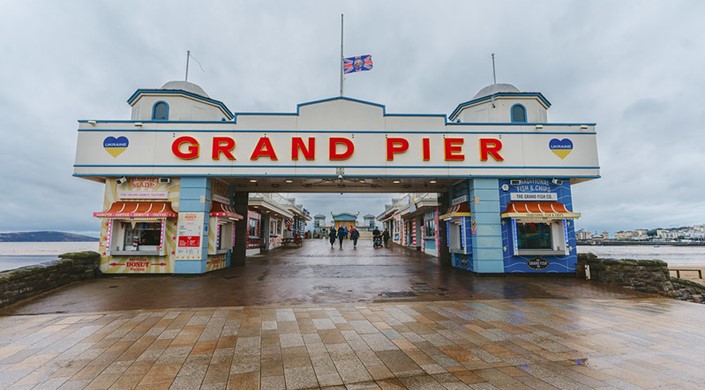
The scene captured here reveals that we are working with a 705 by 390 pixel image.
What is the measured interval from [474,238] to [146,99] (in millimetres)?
14835

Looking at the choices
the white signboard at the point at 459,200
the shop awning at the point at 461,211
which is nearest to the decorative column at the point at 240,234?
the shop awning at the point at 461,211

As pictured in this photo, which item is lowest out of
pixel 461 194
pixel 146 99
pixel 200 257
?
pixel 200 257

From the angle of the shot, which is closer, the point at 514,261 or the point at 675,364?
the point at 675,364

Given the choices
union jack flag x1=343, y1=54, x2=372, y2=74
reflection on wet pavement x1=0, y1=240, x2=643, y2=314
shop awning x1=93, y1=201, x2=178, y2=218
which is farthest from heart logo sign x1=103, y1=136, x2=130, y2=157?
union jack flag x1=343, y1=54, x2=372, y2=74

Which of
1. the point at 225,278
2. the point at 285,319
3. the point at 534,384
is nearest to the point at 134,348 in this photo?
the point at 285,319

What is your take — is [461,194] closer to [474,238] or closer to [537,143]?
[474,238]

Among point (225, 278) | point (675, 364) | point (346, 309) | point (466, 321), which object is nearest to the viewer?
point (675, 364)

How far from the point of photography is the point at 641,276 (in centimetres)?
949

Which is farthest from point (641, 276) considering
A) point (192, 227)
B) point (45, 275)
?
point (45, 275)

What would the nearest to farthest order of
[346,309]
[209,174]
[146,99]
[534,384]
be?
[534,384] → [346,309] → [209,174] → [146,99]

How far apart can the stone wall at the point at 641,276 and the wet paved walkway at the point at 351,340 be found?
139 cm

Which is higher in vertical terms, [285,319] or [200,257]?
[200,257]

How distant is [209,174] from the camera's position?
11.7 m

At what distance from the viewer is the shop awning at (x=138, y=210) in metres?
11.0
